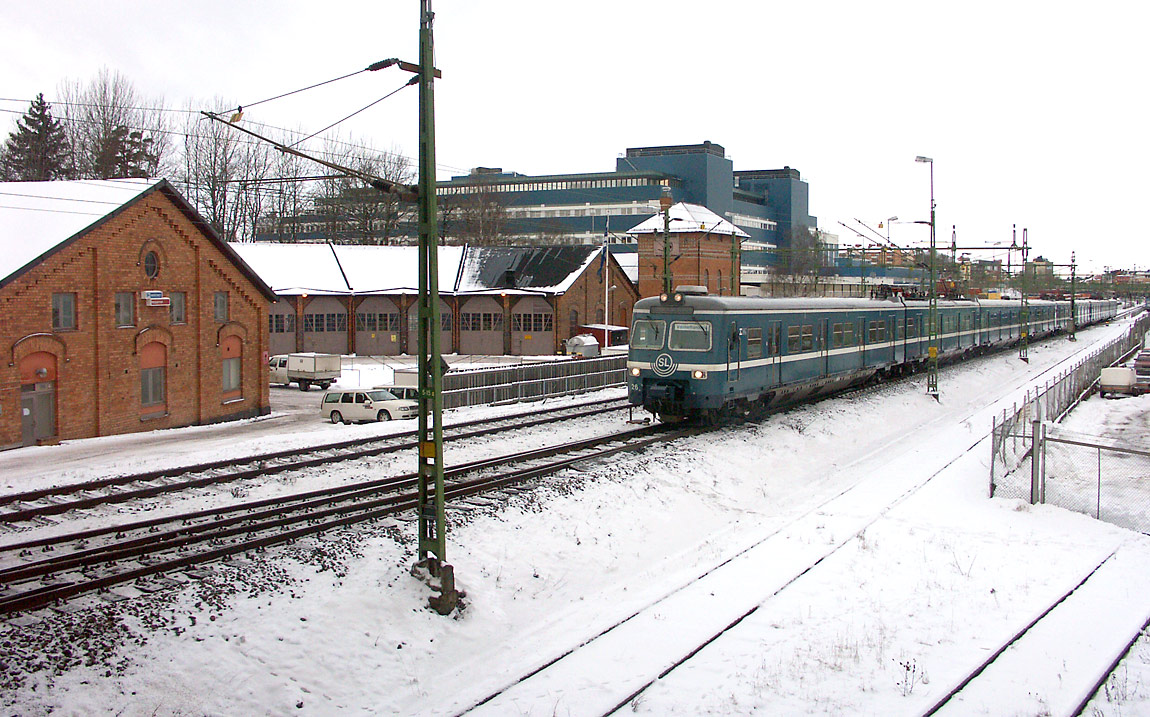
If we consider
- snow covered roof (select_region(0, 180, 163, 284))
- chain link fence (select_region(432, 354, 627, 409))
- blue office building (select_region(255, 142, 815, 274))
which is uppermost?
blue office building (select_region(255, 142, 815, 274))

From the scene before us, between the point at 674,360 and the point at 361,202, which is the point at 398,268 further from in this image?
the point at 674,360

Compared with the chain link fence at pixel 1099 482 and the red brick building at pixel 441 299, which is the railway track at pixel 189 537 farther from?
the red brick building at pixel 441 299

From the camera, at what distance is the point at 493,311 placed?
180ft

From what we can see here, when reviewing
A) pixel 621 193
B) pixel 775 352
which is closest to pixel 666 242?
pixel 775 352

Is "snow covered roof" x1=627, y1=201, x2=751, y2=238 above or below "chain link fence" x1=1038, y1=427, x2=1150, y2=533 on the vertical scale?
above

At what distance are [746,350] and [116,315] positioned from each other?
1921 cm

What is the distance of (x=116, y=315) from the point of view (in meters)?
27.4

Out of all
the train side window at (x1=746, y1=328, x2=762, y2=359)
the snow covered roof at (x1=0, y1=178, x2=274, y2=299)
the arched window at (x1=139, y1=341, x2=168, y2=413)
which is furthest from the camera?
the arched window at (x1=139, y1=341, x2=168, y2=413)

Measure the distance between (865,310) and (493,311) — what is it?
29.6 meters

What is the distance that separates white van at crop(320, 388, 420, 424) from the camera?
28188 millimetres

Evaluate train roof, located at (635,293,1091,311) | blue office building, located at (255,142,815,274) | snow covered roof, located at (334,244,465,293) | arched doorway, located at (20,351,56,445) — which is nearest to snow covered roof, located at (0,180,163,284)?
arched doorway, located at (20,351,56,445)

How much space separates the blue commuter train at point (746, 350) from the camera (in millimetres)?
20609

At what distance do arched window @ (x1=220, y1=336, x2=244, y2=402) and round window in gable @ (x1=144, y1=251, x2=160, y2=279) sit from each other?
3868 mm

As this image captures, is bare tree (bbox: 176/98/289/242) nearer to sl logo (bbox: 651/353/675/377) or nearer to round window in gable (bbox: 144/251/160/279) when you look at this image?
round window in gable (bbox: 144/251/160/279)
